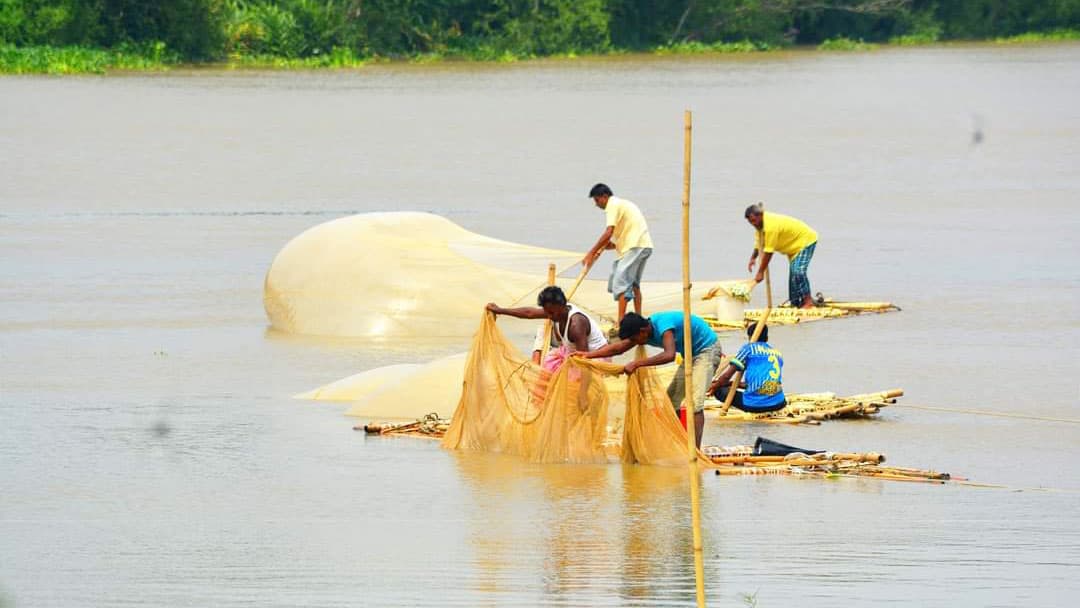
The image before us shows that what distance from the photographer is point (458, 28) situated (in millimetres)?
66438

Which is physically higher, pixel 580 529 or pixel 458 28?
pixel 580 529

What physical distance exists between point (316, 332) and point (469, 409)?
4.27 meters

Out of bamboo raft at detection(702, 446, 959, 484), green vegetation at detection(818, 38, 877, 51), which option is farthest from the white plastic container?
green vegetation at detection(818, 38, 877, 51)

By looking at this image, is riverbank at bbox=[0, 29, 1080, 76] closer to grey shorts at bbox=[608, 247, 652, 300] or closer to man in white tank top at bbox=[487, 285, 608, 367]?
grey shorts at bbox=[608, 247, 652, 300]

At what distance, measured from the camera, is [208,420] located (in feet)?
36.5

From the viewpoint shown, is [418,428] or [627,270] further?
[627,270]

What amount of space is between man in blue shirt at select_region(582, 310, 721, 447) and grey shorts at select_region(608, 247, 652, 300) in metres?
3.89

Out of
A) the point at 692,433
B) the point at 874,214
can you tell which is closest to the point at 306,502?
the point at 692,433

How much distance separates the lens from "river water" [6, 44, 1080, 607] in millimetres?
7906

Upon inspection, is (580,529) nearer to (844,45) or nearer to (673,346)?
(673,346)

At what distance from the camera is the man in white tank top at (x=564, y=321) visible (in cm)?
956

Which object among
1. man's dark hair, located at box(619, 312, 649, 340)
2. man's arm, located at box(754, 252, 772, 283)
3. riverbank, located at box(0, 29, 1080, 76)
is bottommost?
riverbank, located at box(0, 29, 1080, 76)

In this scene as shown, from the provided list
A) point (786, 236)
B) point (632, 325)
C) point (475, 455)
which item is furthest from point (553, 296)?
point (786, 236)

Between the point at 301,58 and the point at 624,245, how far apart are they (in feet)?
160
